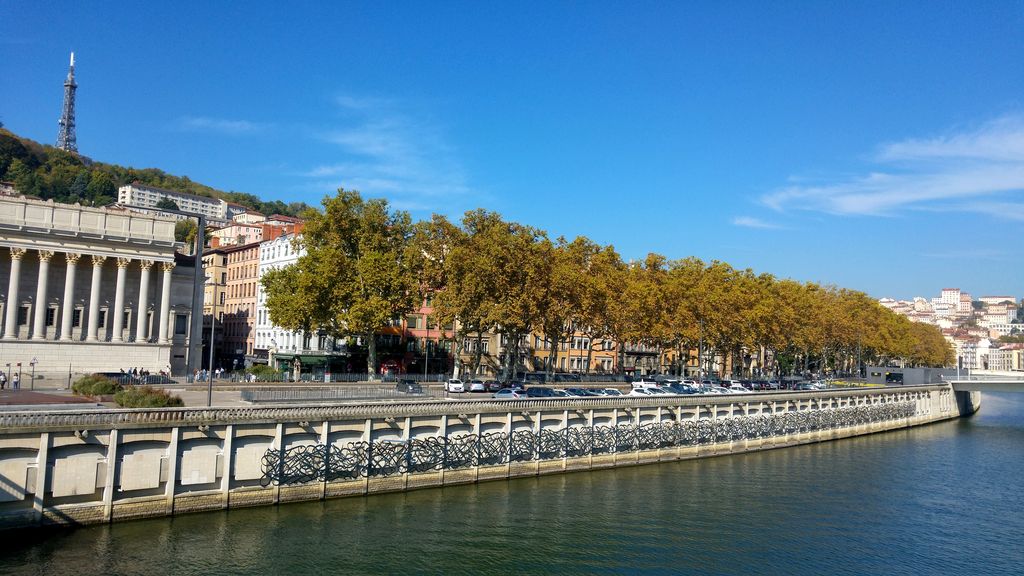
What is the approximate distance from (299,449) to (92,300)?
4586cm

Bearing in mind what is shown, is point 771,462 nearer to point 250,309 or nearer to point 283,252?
point 283,252

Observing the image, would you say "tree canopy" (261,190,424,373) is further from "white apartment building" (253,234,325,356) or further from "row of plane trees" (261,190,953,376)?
"white apartment building" (253,234,325,356)

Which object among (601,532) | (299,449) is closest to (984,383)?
(601,532)

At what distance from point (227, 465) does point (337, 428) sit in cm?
594

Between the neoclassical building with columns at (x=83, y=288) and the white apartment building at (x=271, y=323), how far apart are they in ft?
67.7

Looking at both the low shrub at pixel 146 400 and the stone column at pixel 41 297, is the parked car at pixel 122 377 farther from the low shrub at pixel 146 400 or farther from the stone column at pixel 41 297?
the low shrub at pixel 146 400

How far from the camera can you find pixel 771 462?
61.4 metres

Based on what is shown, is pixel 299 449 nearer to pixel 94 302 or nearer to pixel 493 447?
pixel 493 447

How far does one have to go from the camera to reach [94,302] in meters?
72.8

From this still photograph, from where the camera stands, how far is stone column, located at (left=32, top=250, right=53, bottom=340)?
70438 mm

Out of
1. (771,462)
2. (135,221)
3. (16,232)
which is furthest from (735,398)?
(16,232)

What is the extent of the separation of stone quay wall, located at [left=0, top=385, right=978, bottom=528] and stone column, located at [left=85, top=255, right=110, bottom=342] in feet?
147

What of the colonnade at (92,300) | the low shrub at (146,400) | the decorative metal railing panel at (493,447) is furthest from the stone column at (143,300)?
the decorative metal railing panel at (493,447)

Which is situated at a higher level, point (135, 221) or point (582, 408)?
point (135, 221)
